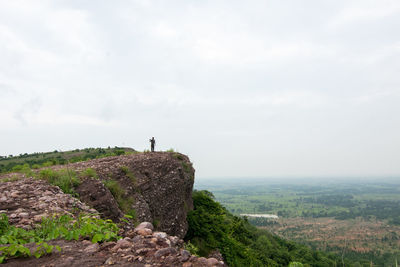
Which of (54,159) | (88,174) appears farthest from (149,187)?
A: (54,159)

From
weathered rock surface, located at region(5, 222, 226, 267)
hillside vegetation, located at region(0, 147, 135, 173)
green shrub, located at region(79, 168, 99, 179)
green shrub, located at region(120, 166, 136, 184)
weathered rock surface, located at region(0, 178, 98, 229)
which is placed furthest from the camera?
hillside vegetation, located at region(0, 147, 135, 173)

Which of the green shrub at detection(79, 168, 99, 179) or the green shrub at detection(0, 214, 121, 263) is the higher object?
the green shrub at detection(79, 168, 99, 179)

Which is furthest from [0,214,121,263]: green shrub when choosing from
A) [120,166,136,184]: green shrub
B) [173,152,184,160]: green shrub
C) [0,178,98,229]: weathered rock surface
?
[173,152,184,160]: green shrub

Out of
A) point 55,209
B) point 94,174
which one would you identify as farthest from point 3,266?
point 94,174

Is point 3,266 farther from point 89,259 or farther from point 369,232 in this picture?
point 369,232

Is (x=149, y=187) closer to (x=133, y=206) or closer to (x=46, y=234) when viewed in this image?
(x=133, y=206)

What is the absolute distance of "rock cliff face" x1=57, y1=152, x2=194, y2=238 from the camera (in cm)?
747

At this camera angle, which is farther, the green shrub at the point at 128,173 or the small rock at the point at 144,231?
the green shrub at the point at 128,173

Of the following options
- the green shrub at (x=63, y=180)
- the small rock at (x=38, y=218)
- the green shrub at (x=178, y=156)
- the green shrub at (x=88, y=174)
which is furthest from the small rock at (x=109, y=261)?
the green shrub at (x=178, y=156)

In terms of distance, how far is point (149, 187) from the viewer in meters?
10.7

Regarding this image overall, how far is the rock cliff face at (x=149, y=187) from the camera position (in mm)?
7473

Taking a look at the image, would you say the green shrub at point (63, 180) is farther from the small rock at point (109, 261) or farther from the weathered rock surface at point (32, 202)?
the small rock at point (109, 261)

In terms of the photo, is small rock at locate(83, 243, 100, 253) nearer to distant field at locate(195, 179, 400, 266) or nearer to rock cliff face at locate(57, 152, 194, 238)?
rock cliff face at locate(57, 152, 194, 238)

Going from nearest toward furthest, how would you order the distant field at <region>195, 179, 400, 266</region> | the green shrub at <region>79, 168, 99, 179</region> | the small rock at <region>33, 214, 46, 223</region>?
the small rock at <region>33, 214, 46, 223</region>
the green shrub at <region>79, 168, 99, 179</region>
the distant field at <region>195, 179, 400, 266</region>
